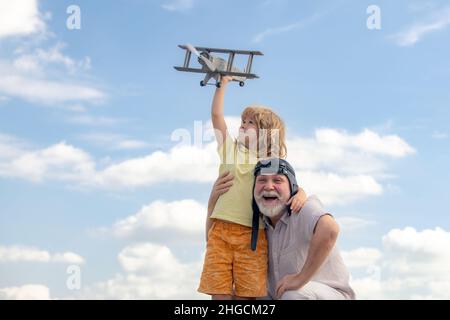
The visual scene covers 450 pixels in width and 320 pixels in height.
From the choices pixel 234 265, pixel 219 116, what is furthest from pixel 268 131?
pixel 234 265

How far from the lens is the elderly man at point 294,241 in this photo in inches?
211

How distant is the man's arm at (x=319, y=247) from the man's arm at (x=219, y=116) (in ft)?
4.46

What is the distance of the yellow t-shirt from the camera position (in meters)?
5.60

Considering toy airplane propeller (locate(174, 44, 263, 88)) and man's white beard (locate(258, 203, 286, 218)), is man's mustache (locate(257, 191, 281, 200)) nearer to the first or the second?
man's white beard (locate(258, 203, 286, 218))

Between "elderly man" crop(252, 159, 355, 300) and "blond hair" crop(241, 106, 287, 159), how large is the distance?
213 mm

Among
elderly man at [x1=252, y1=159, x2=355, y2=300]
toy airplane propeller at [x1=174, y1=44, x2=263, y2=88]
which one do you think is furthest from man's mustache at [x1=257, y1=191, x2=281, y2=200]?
toy airplane propeller at [x1=174, y1=44, x2=263, y2=88]

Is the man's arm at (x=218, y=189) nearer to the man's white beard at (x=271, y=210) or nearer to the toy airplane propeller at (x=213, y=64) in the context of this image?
the man's white beard at (x=271, y=210)

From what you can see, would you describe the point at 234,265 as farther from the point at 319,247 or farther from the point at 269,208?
the point at 319,247

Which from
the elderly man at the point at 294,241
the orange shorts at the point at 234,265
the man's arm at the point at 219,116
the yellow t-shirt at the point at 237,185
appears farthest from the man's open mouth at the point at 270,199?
the man's arm at the point at 219,116

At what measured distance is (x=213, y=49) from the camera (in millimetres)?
8656

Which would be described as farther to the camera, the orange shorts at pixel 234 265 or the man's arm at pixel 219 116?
the man's arm at pixel 219 116
